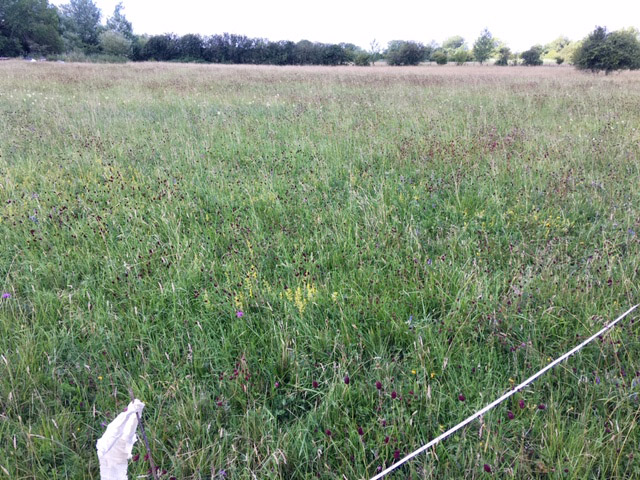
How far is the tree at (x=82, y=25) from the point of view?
55888 mm

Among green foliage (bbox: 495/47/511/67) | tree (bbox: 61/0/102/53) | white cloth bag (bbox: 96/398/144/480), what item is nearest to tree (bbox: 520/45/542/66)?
green foliage (bbox: 495/47/511/67)

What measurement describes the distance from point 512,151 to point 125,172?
181 inches

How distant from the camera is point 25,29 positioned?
4731 cm

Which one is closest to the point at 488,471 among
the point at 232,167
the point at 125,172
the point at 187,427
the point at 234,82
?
the point at 187,427

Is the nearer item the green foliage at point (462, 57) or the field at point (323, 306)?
the field at point (323, 306)

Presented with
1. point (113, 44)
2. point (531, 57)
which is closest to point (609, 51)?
point (531, 57)

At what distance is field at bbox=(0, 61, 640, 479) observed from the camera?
153cm

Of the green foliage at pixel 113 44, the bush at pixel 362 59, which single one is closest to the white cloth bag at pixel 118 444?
the bush at pixel 362 59

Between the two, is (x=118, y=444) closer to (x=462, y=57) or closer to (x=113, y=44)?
(x=113, y=44)

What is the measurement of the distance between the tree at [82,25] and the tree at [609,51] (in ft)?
181

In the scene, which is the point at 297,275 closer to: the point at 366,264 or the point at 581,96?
the point at 366,264

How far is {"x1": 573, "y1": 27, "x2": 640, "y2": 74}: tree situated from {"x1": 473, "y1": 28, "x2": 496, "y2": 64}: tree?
3215 cm

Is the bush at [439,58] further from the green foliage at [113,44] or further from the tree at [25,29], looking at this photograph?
the tree at [25,29]

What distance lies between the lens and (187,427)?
5.25ft
